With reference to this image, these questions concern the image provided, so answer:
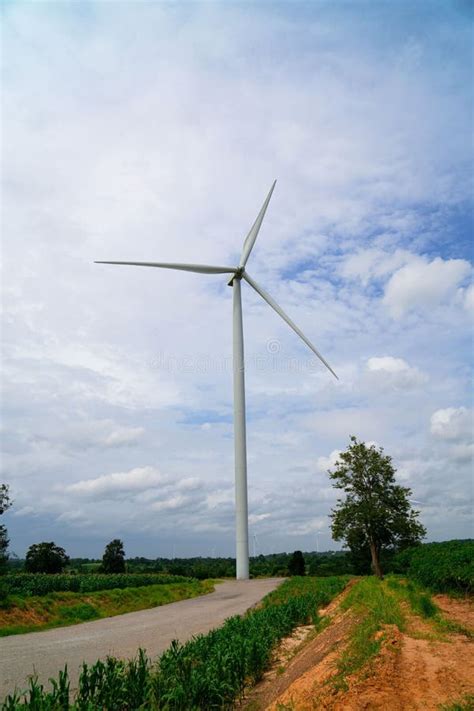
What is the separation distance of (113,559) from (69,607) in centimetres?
5756

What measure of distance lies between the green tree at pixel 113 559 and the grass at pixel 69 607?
1825 inches

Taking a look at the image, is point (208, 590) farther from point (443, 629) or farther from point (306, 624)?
point (443, 629)

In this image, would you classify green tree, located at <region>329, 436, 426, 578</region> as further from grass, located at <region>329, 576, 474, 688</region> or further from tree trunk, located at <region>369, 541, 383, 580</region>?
grass, located at <region>329, 576, 474, 688</region>

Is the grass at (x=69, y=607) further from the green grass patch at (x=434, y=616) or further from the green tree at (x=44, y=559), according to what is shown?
the green tree at (x=44, y=559)

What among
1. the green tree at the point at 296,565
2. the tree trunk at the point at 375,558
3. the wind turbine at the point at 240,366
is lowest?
the tree trunk at the point at 375,558

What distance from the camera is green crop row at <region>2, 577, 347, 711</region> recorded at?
883 centimetres

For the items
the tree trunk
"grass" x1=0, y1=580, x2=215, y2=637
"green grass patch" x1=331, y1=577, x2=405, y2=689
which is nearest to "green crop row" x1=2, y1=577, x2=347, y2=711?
"green grass patch" x1=331, y1=577, x2=405, y2=689

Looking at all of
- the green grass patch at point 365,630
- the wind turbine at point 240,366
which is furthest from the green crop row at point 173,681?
the wind turbine at point 240,366

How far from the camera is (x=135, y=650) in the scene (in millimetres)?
17953

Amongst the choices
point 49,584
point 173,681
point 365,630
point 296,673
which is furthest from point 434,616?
point 49,584

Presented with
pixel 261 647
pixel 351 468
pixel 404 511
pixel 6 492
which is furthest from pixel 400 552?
pixel 261 647

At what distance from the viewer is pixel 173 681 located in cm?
1062

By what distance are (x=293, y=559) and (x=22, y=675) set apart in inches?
2507

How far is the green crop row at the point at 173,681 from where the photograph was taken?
883cm
